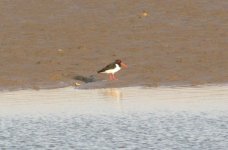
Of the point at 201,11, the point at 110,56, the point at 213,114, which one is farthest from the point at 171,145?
the point at 201,11

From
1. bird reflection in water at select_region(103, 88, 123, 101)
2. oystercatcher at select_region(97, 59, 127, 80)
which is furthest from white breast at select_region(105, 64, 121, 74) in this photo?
bird reflection in water at select_region(103, 88, 123, 101)

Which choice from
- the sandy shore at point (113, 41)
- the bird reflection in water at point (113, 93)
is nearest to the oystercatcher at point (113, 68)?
the sandy shore at point (113, 41)

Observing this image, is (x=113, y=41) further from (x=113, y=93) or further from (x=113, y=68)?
(x=113, y=93)

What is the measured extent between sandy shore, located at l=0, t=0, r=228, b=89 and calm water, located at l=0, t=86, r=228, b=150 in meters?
1.67

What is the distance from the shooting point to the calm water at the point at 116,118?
15633 millimetres

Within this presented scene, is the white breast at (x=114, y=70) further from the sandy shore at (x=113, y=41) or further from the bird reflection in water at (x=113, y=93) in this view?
the bird reflection in water at (x=113, y=93)

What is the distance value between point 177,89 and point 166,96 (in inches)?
52.8

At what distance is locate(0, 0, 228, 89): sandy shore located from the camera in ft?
77.8

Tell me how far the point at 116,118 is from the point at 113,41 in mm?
8993

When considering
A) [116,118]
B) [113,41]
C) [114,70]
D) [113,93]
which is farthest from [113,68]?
[116,118]

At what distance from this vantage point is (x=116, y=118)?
1784 cm

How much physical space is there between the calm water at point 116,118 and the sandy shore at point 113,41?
1671mm

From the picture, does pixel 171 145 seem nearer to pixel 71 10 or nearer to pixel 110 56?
pixel 110 56

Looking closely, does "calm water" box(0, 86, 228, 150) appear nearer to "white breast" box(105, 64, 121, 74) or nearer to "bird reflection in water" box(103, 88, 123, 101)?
"bird reflection in water" box(103, 88, 123, 101)
